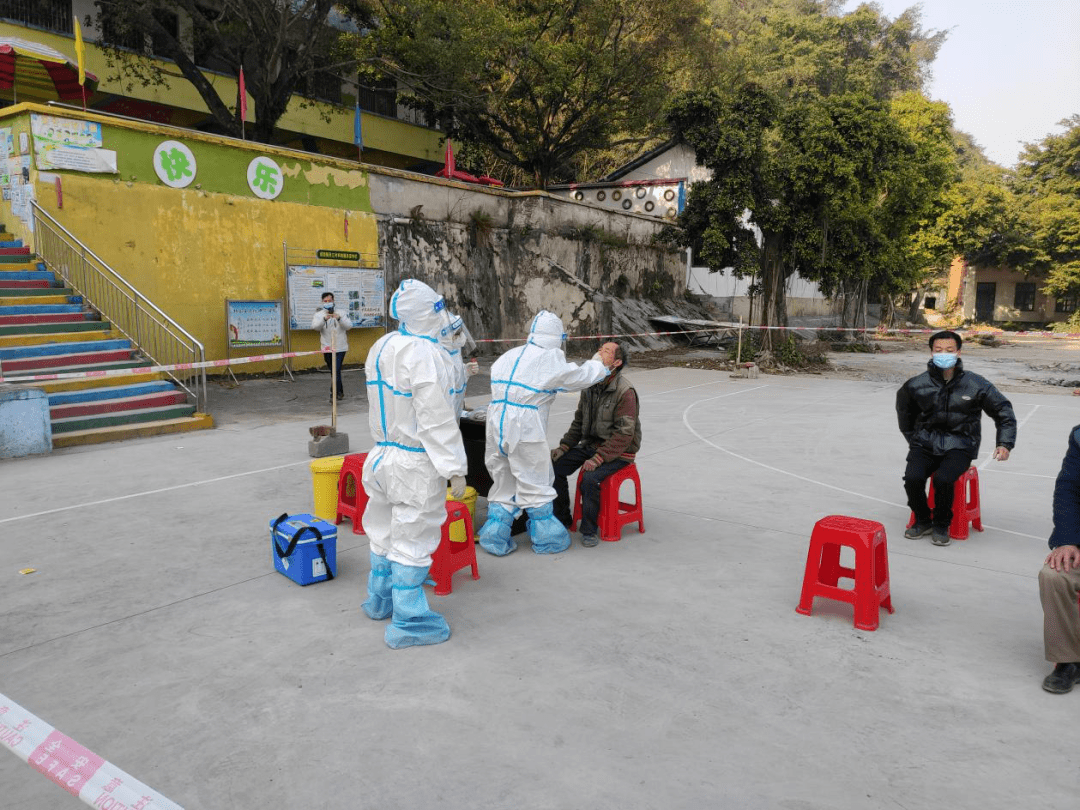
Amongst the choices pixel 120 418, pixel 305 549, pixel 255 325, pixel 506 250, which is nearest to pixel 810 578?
pixel 305 549

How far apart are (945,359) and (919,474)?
2.90 feet

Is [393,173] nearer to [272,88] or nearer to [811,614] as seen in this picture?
[272,88]

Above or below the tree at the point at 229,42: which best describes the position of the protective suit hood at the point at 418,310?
below

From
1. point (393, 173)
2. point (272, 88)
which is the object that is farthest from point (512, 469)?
point (272, 88)

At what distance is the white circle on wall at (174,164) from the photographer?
511 inches

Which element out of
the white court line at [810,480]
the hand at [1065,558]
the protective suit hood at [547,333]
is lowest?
the white court line at [810,480]

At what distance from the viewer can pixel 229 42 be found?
2173 cm

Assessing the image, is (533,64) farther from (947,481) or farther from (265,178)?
(947,481)

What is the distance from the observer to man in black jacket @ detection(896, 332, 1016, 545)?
18.4 ft

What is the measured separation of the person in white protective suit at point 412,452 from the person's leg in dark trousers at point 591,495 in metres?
1.78

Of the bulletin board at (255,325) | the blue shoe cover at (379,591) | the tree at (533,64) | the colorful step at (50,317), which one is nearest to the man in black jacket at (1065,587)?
the blue shoe cover at (379,591)

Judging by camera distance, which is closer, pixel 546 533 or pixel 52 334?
pixel 546 533

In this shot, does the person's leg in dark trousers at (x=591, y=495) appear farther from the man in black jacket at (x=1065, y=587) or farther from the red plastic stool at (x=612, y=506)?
the man in black jacket at (x=1065, y=587)

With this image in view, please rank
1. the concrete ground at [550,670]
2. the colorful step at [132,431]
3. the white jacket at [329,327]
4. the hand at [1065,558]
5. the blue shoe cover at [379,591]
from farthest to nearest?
1. the white jacket at [329,327]
2. the colorful step at [132,431]
3. the blue shoe cover at [379,591]
4. the hand at [1065,558]
5. the concrete ground at [550,670]
